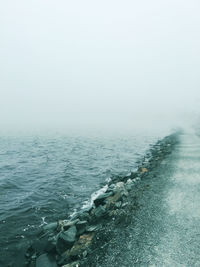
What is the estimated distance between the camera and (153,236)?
19.1ft

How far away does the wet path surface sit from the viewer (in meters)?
4.85

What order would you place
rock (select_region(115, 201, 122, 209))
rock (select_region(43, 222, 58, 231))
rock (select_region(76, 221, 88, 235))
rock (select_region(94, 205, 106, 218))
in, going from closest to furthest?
rock (select_region(76, 221, 88, 235)) → rock (select_region(94, 205, 106, 218)) → rock (select_region(115, 201, 122, 209)) → rock (select_region(43, 222, 58, 231))

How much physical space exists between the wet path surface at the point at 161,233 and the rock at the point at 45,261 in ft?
7.33

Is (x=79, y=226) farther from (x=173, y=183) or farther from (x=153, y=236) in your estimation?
(x=173, y=183)

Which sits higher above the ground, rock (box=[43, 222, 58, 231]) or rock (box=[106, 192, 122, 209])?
rock (box=[106, 192, 122, 209])

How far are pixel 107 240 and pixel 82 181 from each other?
10.9 metres

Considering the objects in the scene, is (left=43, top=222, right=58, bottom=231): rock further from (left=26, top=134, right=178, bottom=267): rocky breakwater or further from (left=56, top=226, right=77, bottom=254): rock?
(left=56, top=226, right=77, bottom=254): rock

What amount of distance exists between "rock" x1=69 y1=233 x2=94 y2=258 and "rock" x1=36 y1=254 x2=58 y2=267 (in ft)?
2.53

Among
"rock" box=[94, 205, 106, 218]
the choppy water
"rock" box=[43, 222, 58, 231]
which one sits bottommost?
the choppy water

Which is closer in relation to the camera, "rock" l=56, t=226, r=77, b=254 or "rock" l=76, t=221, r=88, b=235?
"rock" l=56, t=226, r=77, b=254

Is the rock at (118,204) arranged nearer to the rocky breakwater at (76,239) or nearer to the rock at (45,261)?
the rocky breakwater at (76,239)

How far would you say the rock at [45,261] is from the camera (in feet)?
20.0

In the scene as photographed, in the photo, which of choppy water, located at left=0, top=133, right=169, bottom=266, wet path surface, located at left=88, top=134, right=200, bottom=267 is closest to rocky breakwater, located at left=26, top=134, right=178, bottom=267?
wet path surface, located at left=88, top=134, right=200, bottom=267

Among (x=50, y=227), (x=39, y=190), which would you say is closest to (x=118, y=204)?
(x=50, y=227)
